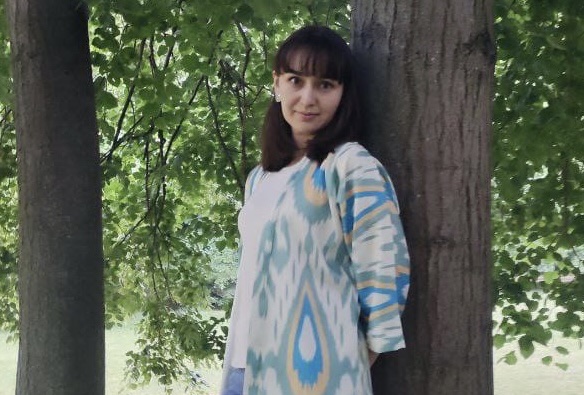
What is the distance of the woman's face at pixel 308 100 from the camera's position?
2105mm

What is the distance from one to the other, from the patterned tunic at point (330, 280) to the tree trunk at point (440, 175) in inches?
4.6

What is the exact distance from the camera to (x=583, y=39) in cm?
394

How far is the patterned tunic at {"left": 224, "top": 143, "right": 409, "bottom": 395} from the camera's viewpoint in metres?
1.94

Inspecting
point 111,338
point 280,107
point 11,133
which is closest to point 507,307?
point 280,107

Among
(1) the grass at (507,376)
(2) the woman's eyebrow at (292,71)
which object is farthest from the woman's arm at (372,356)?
(1) the grass at (507,376)

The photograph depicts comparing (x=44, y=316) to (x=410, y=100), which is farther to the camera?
(x=44, y=316)

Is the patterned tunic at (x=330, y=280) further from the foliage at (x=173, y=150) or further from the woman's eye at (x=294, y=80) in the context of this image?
the foliage at (x=173, y=150)

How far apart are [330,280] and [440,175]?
1.11 ft

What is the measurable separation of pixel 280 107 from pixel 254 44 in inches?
151

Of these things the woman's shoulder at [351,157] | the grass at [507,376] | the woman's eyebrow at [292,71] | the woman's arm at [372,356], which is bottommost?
the grass at [507,376]

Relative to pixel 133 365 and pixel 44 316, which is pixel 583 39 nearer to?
pixel 44 316

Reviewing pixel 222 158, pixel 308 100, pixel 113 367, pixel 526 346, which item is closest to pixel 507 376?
pixel 113 367

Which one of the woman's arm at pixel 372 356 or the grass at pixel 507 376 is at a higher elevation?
the woman's arm at pixel 372 356

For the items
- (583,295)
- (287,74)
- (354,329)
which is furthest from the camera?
(583,295)
